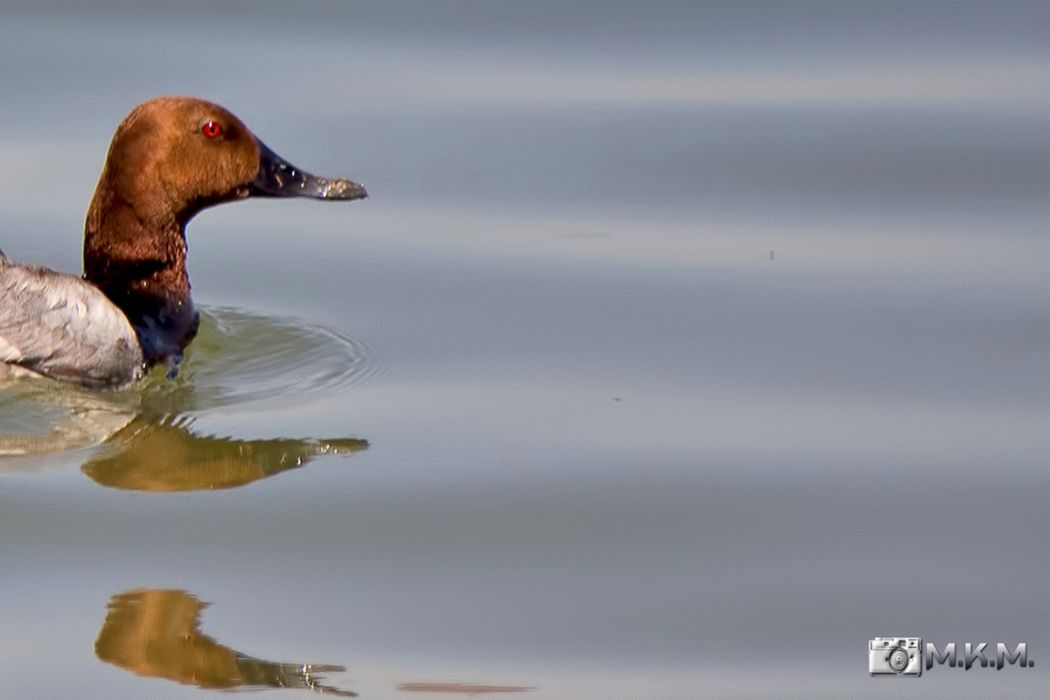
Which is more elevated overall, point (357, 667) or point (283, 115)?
point (283, 115)

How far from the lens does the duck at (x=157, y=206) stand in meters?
7.38

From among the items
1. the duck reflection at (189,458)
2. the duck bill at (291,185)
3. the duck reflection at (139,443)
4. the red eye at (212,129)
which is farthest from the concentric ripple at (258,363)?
the red eye at (212,129)

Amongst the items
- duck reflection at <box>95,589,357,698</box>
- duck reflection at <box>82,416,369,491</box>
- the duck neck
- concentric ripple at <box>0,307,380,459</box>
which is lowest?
duck reflection at <box>95,589,357,698</box>

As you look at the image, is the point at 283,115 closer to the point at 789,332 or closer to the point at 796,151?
the point at 796,151

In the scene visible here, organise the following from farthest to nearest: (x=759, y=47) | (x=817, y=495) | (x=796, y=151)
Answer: (x=759, y=47)
(x=796, y=151)
(x=817, y=495)

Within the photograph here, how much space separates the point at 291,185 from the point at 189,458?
172 centimetres

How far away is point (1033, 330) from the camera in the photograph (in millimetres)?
7598

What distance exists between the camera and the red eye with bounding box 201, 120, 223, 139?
25.1ft

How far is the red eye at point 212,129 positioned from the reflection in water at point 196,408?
0.71 m

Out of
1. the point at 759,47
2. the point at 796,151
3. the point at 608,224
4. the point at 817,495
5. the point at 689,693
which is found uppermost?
the point at 759,47

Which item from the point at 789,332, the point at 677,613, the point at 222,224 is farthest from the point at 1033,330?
the point at 222,224

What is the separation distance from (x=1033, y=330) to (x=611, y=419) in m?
1.82

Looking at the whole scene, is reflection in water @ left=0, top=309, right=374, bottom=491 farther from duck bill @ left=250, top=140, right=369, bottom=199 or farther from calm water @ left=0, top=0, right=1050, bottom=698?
duck bill @ left=250, top=140, right=369, bottom=199

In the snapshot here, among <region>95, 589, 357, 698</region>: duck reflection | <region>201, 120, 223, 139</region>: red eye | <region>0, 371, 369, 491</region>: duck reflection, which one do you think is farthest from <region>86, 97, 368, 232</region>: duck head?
<region>95, 589, 357, 698</region>: duck reflection
